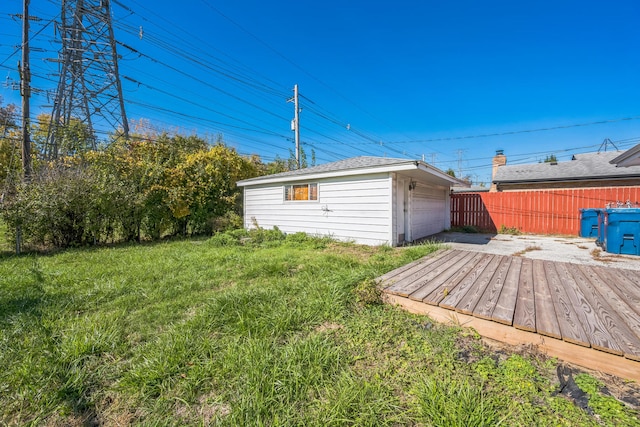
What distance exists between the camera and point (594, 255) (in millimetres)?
5426

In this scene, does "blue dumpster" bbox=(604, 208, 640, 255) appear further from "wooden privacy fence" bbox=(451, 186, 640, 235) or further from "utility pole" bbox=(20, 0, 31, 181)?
"utility pole" bbox=(20, 0, 31, 181)

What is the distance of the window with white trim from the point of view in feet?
25.8

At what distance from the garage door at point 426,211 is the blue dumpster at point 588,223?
4224 mm

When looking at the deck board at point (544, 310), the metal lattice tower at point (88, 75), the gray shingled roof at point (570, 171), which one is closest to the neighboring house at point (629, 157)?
the deck board at point (544, 310)

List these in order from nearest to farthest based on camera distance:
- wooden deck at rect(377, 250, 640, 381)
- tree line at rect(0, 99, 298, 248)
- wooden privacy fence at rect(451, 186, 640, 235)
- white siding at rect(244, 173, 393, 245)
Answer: wooden deck at rect(377, 250, 640, 381)
tree line at rect(0, 99, 298, 248)
white siding at rect(244, 173, 393, 245)
wooden privacy fence at rect(451, 186, 640, 235)

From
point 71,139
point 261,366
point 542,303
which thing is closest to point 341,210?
point 542,303

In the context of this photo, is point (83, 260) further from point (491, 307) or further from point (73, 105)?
point (73, 105)

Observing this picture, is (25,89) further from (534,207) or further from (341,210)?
(534,207)

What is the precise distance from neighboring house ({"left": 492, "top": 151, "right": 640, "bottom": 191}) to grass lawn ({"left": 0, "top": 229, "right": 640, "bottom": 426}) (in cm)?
1379

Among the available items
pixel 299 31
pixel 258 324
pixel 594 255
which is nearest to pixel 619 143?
pixel 594 255

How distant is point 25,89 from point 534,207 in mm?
17028

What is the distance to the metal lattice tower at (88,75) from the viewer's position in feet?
33.7

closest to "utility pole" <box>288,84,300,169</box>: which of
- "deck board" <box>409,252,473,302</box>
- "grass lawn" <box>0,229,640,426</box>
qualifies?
"deck board" <box>409,252,473,302</box>

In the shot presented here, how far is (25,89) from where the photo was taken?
6586 millimetres
